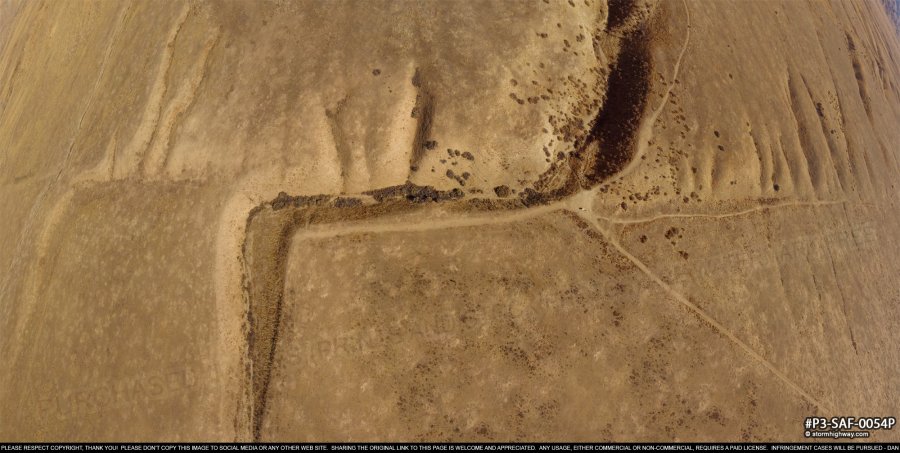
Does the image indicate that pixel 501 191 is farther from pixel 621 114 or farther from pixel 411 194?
pixel 621 114

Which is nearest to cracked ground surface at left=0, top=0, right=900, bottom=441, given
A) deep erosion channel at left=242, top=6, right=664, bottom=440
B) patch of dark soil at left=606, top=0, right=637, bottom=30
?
deep erosion channel at left=242, top=6, right=664, bottom=440

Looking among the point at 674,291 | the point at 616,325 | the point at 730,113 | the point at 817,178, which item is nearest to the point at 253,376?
the point at 616,325

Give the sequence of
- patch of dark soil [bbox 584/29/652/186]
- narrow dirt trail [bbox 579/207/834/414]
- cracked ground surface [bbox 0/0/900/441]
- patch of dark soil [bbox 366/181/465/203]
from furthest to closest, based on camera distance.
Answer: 1. patch of dark soil [bbox 584/29/652/186]
2. narrow dirt trail [bbox 579/207/834/414]
3. patch of dark soil [bbox 366/181/465/203]
4. cracked ground surface [bbox 0/0/900/441]

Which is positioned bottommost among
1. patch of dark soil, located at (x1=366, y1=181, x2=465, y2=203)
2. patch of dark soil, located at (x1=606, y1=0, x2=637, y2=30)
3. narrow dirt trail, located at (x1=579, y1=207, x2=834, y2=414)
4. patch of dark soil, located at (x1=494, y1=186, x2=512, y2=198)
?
narrow dirt trail, located at (x1=579, y1=207, x2=834, y2=414)

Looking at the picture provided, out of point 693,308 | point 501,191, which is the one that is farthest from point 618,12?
point 693,308

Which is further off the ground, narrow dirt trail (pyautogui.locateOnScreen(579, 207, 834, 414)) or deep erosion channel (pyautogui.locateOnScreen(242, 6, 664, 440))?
deep erosion channel (pyautogui.locateOnScreen(242, 6, 664, 440))

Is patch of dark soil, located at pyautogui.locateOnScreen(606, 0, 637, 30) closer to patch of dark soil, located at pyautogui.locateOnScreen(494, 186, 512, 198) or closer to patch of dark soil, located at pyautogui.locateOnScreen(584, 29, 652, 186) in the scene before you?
patch of dark soil, located at pyautogui.locateOnScreen(584, 29, 652, 186)

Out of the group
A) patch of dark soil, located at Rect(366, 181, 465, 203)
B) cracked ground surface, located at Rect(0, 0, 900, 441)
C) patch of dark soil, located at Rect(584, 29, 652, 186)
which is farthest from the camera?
patch of dark soil, located at Rect(584, 29, 652, 186)

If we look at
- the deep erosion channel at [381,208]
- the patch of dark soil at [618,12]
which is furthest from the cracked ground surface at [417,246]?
the patch of dark soil at [618,12]

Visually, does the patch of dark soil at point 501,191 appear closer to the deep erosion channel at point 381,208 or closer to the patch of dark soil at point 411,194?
the deep erosion channel at point 381,208
